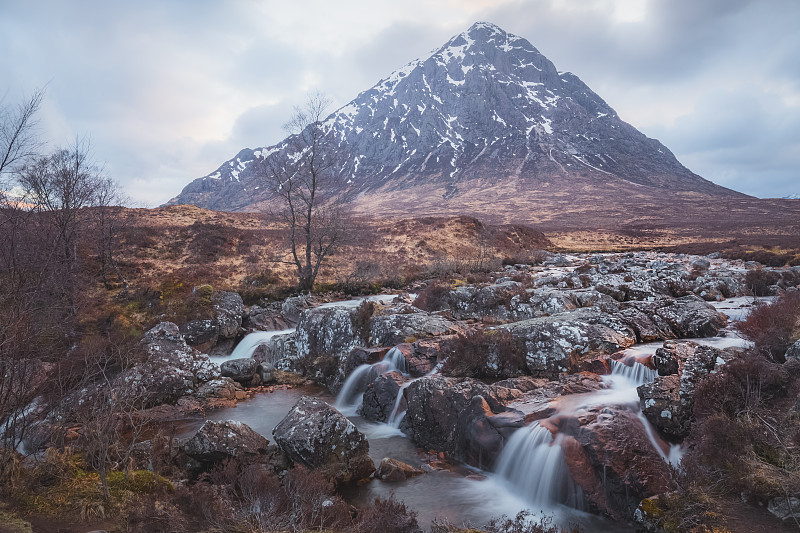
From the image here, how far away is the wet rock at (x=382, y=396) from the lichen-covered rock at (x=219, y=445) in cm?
397

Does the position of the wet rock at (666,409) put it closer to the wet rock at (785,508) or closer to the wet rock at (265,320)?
the wet rock at (785,508)

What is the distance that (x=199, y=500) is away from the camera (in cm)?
571

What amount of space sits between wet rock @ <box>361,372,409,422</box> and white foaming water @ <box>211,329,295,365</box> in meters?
7.43

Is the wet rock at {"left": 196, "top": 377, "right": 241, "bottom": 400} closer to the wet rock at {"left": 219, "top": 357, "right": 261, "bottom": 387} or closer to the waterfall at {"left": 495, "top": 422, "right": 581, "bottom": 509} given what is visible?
the wet rock at {"left": 219, "top": 357, "right": 261, "bottom": 387}

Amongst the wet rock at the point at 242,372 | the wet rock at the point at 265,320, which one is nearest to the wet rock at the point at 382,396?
the wet rock at the point at 242,372

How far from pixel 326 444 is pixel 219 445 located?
2.08 metres

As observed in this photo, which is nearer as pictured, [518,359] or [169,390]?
[518,359]

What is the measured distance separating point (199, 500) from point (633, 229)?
78226mm

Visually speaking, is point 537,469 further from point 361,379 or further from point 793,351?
point 361,379

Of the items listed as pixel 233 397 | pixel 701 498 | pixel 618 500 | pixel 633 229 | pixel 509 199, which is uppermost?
pixel 509 199

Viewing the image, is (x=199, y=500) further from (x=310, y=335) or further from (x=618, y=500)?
(x=310, y=335)

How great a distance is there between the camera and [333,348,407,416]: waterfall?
12.6m

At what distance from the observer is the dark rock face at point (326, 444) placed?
8.05 meters

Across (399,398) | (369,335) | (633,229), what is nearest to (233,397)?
(369,335)
